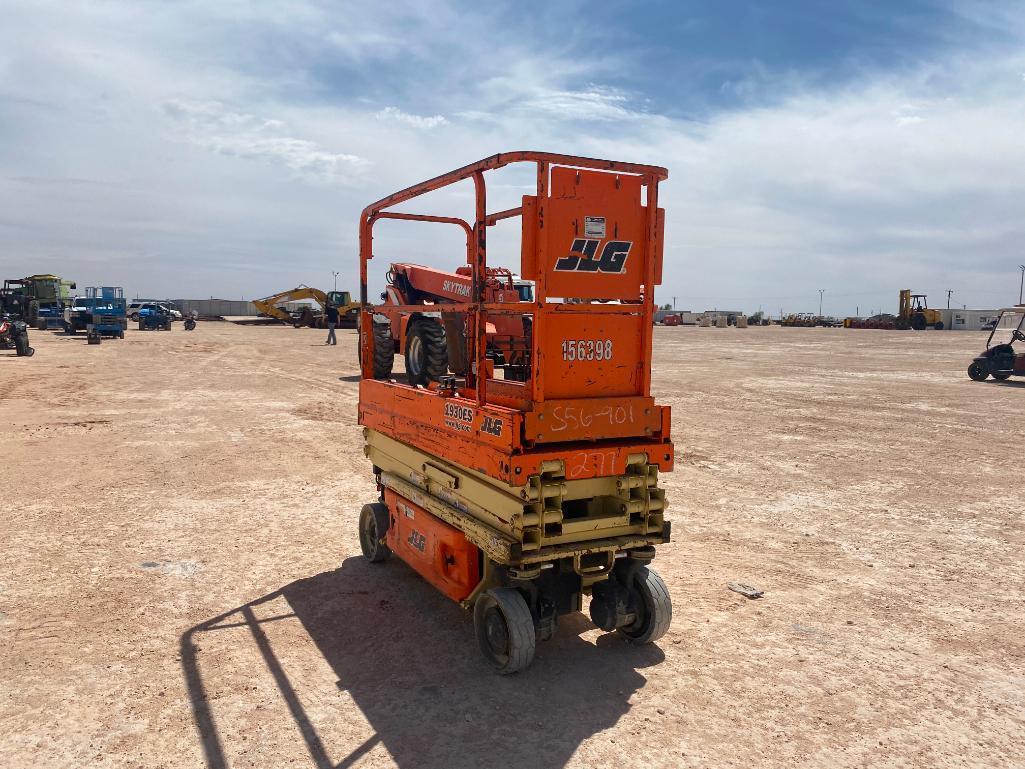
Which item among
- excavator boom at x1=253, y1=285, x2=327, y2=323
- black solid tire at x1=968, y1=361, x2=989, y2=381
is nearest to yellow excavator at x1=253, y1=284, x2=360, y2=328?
excavator boom at x1=253, y1=285, x2=327, y2=323

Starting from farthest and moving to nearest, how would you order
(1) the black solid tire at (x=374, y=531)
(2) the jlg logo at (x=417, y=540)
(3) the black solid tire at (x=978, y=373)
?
(3) the black solid tire at (x=978, y=373) → (1) the black solid tire at (x=374, y=531) → (2) the jlg logo at (x=417, y=540)

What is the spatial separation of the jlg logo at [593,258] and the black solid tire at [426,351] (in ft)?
5.68

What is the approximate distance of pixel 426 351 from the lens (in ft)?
19.7

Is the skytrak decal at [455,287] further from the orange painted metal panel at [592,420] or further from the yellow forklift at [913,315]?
the yellow forklift at [913,315]

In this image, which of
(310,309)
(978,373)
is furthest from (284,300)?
(978,373)

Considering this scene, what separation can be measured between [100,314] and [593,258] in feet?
116

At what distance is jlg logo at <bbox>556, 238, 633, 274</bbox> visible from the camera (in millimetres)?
4363

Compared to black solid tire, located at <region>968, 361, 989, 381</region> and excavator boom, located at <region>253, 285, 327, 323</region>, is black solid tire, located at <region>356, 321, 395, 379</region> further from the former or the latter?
excavator boom, located at <region>253, 285, 327, 323</region>

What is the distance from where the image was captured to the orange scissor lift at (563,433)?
4281mm

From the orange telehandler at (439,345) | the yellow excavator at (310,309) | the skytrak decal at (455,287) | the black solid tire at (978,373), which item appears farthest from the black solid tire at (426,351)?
the yellow excavator at (310,309)

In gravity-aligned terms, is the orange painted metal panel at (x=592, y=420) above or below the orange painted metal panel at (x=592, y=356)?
below

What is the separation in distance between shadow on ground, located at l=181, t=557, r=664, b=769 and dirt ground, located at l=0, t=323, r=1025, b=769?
0.7 inches

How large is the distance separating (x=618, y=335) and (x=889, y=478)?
658 centimetres

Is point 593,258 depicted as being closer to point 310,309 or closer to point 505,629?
point 505,629
